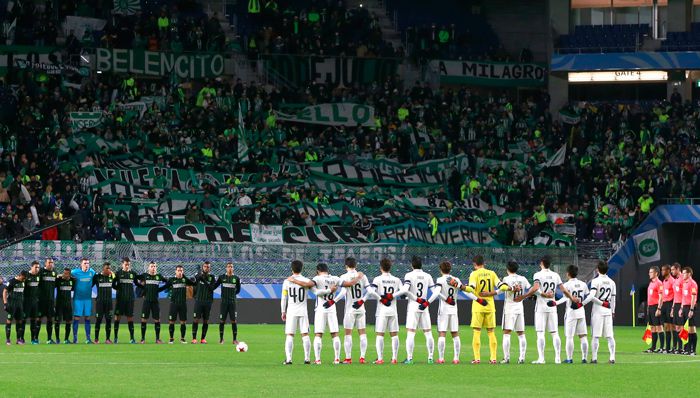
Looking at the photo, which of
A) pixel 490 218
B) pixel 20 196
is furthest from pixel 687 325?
pixel 20 196

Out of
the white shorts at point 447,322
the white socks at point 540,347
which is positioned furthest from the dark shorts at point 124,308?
the white socks at point 540,347

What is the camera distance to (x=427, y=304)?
92.0 feet

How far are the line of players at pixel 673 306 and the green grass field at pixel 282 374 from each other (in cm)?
88

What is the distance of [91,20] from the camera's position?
5744cm

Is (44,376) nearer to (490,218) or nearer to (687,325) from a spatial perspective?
(687,325)

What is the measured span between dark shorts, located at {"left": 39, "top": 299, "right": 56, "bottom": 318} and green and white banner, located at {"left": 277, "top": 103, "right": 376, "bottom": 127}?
23384 millimetres

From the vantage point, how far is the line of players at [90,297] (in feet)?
117

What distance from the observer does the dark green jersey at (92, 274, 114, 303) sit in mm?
36125

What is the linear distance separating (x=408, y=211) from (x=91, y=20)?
15.6m

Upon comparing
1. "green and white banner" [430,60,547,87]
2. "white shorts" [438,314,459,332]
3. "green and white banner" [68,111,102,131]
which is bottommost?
"white shorts" [438,314,459,332]

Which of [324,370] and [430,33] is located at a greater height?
[430,33]

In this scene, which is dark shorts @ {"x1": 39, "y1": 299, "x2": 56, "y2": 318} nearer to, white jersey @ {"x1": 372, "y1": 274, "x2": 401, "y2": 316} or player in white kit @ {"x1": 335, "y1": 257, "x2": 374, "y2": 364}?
player in white kit @ {"x1": 335, "y1": 257, "x2": 374, "y2": 364}

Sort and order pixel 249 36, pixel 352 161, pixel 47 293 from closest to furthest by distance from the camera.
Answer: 1. pixel 47 293
2. pixel 352 161
3. pixel 249 36

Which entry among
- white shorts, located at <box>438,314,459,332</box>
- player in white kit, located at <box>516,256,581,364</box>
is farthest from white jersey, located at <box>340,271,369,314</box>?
player in white kit, located at <box>516,256,581,364</box>
